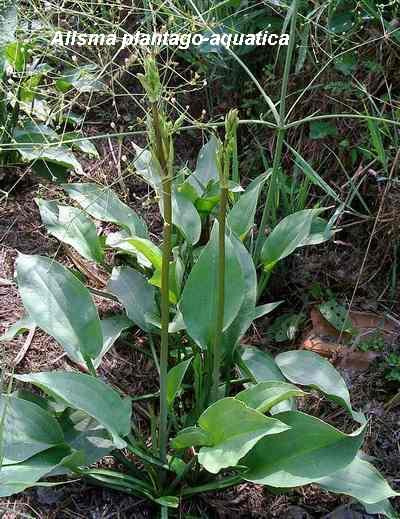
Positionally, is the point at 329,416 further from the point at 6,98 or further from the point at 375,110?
the point at 6,98

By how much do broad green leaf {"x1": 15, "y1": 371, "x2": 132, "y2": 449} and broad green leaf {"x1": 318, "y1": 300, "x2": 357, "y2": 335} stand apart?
2.10 ft

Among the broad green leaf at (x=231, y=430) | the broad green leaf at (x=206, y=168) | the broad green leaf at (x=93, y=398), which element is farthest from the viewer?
the broad green leaf at (x=206, y=168)

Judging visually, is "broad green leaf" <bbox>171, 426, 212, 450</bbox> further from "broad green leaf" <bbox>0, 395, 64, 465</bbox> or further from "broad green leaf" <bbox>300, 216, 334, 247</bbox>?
"broad green leaf" <bbox>300, 216, 334, 247</bbox>

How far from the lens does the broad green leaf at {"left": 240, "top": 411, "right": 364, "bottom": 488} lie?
1117 millimetres

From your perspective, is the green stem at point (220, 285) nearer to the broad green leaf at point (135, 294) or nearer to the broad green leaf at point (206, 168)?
the broad green leaf at point (135, 294)

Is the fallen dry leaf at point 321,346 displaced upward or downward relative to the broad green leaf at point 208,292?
downward

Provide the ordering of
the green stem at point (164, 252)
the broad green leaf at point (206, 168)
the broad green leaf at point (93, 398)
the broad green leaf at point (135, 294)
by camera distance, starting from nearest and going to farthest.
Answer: the green stem at point (164, 252), the broad green leaf at point (93, 398), the broad green leaf at point (135, 294), the broad green leaf at point (206, 168)

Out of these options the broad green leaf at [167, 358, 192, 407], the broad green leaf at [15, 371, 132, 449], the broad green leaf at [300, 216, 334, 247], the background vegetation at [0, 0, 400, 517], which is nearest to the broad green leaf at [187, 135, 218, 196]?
the background vegetation at [0, 0, 400, 517]

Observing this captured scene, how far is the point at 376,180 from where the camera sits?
180 cm

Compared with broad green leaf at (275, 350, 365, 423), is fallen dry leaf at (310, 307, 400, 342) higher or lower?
lower

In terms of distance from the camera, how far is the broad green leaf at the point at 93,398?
1176 millimetres

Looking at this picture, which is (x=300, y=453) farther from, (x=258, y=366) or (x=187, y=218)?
(x=187, y=218)

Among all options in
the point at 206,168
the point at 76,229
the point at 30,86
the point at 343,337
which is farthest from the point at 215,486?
the point at 30,86

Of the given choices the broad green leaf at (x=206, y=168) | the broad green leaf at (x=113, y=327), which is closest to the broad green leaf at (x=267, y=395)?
the broad green leaf at (x=113, y=327)
